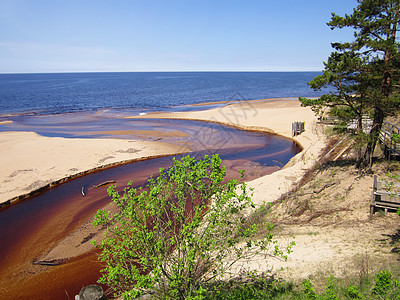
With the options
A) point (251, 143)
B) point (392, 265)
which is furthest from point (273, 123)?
point (392, 265)

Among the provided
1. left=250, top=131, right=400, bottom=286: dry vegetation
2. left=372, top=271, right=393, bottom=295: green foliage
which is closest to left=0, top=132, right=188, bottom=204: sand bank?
left=250, top=131, right=400, bottom=286: dry vegetation

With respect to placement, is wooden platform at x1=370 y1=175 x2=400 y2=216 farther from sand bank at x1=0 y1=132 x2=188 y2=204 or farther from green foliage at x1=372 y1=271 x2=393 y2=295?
sand bank at x1=0 y1=132 x2=188 y2=204

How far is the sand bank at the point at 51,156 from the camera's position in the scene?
2164 cm

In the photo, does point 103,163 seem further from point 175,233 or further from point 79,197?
point 175,233

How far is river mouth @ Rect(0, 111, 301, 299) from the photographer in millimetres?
11930

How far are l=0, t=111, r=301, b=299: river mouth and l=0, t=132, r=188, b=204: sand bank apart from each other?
63.3 inches

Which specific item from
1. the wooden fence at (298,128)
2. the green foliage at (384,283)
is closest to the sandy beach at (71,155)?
the wooden fence at (298,128)

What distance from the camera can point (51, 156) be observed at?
27203mm

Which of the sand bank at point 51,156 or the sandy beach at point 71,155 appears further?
the sand bank at point 51,156

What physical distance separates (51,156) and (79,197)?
10136 mm

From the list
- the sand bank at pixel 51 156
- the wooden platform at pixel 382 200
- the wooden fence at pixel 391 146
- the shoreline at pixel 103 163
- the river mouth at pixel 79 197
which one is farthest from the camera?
the sand bank at pixel 51 156

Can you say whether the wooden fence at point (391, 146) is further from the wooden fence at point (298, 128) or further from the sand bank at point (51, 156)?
the sand bank at point (51, 156)

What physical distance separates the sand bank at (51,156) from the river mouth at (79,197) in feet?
5.27

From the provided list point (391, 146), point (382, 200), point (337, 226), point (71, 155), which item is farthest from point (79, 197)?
point (391, 146)
